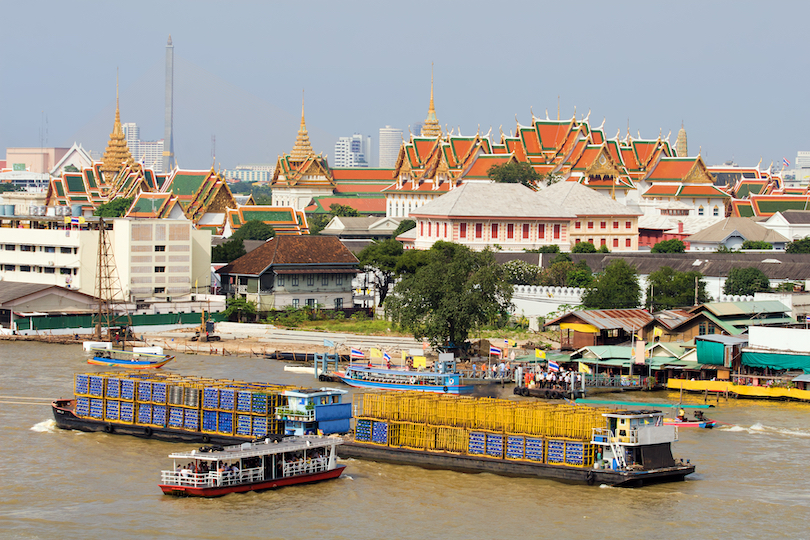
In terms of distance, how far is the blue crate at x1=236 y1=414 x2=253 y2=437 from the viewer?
27094 millimetres

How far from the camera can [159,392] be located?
94.0 feet

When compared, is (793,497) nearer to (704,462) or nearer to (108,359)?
(704,462)

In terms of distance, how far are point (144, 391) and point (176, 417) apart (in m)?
1.17

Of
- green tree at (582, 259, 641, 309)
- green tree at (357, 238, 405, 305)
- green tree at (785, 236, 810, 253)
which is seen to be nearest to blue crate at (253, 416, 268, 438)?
green tree at (582, 259, 641, 309)

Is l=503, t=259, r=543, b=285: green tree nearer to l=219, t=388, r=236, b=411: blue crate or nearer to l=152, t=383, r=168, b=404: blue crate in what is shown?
l=152, t=383, r=168, b=404: blue crate

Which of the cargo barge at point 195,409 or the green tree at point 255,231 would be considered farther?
the green tree at point 255,231

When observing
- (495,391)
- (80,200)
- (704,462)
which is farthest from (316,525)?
(80,200)

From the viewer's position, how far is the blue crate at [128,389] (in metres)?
29.1

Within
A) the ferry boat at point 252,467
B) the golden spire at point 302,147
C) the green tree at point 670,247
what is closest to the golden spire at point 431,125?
the golden spire at point 302,147

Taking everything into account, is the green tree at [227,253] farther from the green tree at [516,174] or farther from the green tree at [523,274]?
the green tree at [516,174]

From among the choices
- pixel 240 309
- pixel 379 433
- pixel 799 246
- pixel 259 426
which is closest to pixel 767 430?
pixel 379 433

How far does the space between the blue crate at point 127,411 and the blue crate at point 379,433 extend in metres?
5.84

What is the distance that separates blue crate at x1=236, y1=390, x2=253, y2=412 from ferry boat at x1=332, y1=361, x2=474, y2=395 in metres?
8.11

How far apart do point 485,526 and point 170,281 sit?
1315 inches
